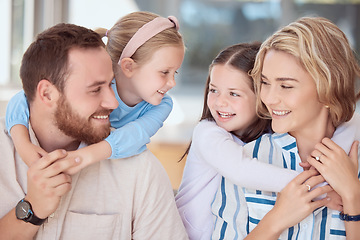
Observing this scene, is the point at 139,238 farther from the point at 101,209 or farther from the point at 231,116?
the point at 231,116

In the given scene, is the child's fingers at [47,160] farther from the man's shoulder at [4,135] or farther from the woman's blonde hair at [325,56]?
the woman's blonde hair at [325,56]

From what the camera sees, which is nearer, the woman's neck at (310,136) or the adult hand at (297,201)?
the adult hand at (297,201)

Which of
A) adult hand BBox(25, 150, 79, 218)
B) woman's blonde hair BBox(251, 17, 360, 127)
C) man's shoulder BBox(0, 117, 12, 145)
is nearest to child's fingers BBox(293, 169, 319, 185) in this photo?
woman's blonde hair BBox(251, 17, 360, 127)

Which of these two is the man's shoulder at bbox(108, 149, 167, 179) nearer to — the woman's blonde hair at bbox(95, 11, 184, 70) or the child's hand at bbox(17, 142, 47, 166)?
the child's hand at bbox(17, 142, 47, 166)

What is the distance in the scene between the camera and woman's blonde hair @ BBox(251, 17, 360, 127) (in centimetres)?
164

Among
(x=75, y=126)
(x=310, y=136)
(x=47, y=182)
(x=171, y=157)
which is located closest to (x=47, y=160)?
(x=47, y=182)

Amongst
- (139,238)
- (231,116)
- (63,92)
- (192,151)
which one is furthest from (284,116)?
(63,92)

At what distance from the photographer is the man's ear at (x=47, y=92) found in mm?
1687

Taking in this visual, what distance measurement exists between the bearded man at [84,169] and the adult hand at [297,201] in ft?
1.16

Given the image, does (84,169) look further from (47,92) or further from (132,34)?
(132,34)

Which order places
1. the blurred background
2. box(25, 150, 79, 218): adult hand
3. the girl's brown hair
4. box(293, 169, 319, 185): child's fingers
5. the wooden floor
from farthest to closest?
the blurred background → the wooden floor → the girl's brown hair → box(293, 169, 319, 185): child's fingers → box(25, 150, 79, 218): adult hand

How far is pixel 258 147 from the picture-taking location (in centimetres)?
183

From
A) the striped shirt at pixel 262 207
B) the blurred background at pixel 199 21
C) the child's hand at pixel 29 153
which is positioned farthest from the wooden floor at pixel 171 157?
the child's hand at pixel 29 153

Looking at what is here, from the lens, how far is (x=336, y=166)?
162 cm
